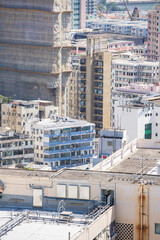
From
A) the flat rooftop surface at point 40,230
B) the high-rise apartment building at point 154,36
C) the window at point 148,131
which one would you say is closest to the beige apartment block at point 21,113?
the window at point 148,131

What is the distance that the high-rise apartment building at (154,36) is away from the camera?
123 m

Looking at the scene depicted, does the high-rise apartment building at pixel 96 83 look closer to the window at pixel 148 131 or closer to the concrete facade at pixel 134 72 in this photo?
the window at pixel 148 131

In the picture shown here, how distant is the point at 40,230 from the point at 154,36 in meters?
107

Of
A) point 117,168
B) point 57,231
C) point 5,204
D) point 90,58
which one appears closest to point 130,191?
point 57,231

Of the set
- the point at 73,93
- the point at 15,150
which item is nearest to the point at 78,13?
the point at 73,93

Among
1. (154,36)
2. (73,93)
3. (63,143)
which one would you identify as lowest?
(63,143)

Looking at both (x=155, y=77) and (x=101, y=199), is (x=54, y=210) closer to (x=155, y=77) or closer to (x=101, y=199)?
(x=101, y=199)

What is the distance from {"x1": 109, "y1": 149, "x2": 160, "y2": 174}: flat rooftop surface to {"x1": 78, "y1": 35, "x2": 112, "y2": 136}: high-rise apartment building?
51217 millimetres

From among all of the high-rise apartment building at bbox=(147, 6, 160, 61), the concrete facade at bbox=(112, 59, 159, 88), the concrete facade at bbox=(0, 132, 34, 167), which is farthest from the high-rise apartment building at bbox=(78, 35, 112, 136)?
the high-rise apartment building at bbox=(147, 6, 160, 61)

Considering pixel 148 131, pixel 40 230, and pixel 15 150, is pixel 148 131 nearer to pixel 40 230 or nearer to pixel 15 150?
pixel 15 150

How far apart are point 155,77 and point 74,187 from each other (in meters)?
83.9

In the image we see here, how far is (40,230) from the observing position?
770 inches

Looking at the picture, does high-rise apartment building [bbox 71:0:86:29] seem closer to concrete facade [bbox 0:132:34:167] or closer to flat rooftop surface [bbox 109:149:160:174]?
concrete facade [bbox 0:132:34:167]

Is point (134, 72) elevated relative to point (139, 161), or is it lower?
lower
